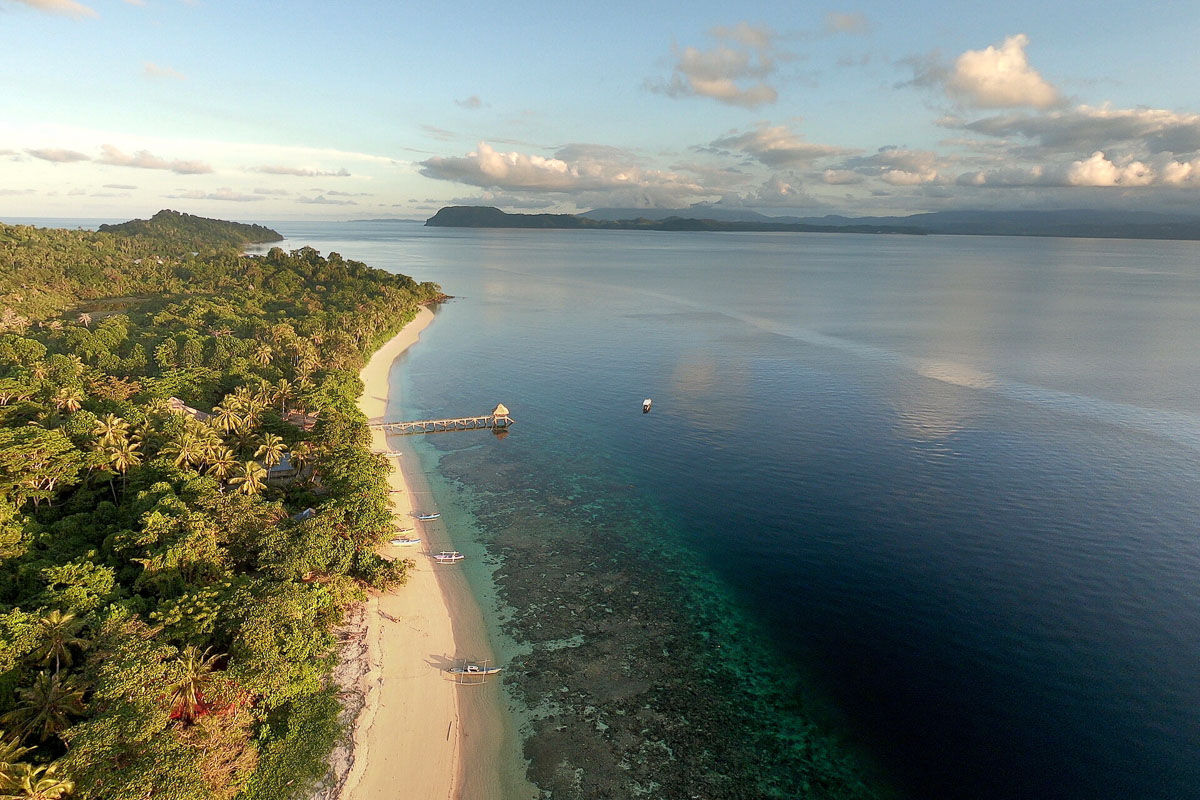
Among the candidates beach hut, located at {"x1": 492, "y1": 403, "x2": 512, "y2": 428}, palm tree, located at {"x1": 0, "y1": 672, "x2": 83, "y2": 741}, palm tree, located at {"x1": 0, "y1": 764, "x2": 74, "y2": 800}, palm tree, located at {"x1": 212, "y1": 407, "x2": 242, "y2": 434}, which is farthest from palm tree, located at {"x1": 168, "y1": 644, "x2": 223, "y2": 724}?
beach hut, located at {"x1": 492, "y1": 403, "x2": 512, "y2": 428}

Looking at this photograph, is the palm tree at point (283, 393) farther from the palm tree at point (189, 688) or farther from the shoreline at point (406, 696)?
the palm tree at point (189, 688)

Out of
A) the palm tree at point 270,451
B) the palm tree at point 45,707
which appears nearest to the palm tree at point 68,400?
the palm tree at point 270,451

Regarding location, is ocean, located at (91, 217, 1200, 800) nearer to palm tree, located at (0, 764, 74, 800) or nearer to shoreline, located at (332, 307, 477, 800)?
shoreline, located at (332, 307, 477, 800)

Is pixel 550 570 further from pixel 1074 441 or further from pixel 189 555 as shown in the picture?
pixel 1074 441

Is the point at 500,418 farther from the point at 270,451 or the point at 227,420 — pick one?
the point at 227,420

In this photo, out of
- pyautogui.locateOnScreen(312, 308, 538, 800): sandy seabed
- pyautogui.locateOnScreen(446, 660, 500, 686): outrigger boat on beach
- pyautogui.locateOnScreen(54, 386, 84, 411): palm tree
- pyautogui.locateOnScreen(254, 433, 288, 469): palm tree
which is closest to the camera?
pyautogui.locateOnScreen(312, 308, 538, 800): sandy seabed

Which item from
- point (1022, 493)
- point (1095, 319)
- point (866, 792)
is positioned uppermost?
point (1095, 319)

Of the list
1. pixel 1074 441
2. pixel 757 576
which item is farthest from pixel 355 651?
pixel 1074 441

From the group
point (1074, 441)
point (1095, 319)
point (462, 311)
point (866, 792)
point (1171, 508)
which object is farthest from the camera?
point (462, 311)
